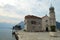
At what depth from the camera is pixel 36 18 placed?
188 ft

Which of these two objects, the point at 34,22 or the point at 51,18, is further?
the point at 34,22

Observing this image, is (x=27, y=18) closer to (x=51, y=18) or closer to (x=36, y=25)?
(x=36, y=25)

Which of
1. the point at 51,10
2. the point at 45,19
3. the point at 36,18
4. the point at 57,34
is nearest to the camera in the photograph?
the point at 57,34

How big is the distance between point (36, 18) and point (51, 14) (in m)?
16.8

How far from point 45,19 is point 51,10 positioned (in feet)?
43.3

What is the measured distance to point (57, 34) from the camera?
19.4m

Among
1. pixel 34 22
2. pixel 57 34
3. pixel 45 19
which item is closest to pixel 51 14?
pixel 45 19

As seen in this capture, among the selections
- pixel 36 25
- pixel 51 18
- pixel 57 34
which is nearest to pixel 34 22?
pixel 36 25

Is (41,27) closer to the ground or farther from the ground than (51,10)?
closer to the ground

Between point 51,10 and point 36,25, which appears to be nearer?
point 51,10

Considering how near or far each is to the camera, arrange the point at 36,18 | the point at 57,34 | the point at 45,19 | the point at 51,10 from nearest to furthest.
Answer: the point at 57,34 < the point at 51,10 < the point at 45,19 < the point at 36,18

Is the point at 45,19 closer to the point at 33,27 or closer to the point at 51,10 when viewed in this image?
the point at 33,27

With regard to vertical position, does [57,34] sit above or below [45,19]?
below

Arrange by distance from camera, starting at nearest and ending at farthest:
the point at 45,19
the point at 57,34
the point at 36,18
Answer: the point at 57,34, the point at 45,19, the point at 36,18
